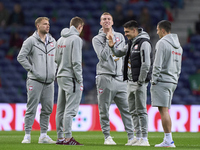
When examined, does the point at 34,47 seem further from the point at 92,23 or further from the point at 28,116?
the point at 92,23

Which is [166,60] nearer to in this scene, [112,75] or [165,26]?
[165,26]

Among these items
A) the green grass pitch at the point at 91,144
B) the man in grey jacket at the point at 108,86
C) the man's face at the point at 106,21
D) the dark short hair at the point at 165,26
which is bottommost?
the green grass pitch at the point at 91,144

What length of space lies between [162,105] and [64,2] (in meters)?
12.2

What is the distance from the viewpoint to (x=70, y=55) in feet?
24.2

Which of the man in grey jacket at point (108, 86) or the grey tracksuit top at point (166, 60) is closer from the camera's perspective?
the grey tracksuit top at point (166, 60)

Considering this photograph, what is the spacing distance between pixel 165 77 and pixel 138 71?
0.45 metres

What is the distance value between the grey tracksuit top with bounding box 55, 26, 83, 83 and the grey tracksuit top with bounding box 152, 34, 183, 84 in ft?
4.03

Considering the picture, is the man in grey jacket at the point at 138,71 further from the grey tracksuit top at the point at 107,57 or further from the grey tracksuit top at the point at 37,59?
the grey tracksuit top at the point at 37,59

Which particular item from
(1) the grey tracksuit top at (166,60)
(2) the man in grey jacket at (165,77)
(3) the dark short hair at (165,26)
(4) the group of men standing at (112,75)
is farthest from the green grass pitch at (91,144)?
(3) the dark short hair at (165,26)

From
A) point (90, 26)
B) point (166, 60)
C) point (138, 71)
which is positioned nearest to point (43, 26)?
point (138, 71)

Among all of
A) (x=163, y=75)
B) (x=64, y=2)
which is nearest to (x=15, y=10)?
(x=64, y=2)

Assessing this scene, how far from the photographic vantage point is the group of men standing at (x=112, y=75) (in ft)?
23.8

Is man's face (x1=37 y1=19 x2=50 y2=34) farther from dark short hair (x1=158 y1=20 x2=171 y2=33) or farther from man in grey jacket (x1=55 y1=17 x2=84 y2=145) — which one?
dark short hair (x1=158 y1=20 x2=171 y2=33)

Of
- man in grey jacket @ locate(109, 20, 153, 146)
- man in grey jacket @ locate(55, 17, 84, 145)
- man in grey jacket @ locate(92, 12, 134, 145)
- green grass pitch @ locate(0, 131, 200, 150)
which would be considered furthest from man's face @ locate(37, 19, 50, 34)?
green grass pitch @ locate(0, 131, 200, 150)
